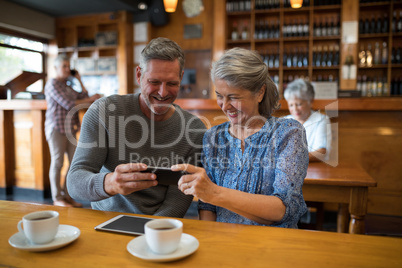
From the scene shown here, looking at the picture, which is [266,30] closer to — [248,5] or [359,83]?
[248,5]

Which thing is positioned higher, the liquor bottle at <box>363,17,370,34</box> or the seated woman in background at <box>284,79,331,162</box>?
the liquor bottle at <box>363,17,370,34</box>

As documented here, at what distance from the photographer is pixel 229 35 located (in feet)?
19.9

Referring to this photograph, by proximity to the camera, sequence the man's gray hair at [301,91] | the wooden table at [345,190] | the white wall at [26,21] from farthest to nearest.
Answer: the white wall at [26,21] → the man's gray hair at [301,91] → the wooden table at [345,190]

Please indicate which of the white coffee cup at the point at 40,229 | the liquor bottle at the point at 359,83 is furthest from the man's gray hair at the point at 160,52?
the liquor bottle at the point at 359,83

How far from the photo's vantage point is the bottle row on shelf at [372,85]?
533cm

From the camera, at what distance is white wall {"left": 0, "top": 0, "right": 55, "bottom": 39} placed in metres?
6.02

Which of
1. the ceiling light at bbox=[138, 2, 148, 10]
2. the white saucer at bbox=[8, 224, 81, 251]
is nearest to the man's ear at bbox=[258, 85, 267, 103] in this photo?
the white saucer at bbox=[8, 224, 81, 251]

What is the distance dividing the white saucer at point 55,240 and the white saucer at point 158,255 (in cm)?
17

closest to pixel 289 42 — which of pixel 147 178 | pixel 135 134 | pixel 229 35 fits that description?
pixel 229 35

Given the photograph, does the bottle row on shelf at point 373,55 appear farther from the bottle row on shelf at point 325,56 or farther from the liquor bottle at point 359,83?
the bottle row on shelf at point 325,56

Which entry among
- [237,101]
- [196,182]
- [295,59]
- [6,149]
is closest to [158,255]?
[196,182]

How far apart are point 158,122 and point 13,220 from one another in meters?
0.73

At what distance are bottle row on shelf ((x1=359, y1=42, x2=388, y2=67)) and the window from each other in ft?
19.5

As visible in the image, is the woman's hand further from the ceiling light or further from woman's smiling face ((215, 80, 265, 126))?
the ceiling light
